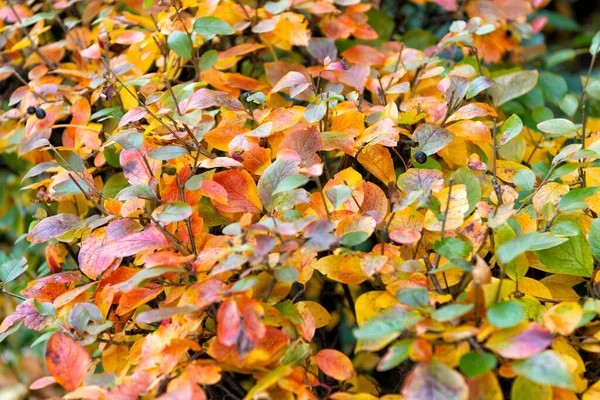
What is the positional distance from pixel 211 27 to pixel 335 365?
0.65 m

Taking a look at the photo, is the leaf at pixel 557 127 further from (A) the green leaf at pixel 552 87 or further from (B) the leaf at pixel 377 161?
(A) the green leaf at pixel 552 87

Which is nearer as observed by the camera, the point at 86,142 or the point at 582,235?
the point at 582,235

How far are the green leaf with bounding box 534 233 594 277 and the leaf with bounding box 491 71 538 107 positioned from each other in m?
0.43

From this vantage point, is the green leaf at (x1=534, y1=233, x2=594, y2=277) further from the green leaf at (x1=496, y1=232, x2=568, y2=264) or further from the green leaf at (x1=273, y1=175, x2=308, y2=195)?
the green leaf at (x1=273, y1=175, x2=308, y2=195)

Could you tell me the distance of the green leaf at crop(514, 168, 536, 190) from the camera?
0.93 meters

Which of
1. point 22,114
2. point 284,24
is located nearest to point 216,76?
point 284,24

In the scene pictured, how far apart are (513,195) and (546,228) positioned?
70mm

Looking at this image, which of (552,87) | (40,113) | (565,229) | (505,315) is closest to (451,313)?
(505,315)

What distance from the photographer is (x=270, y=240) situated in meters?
0.72

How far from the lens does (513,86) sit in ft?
4.07

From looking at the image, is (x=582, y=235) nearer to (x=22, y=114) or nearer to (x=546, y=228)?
(x=546, y=228)

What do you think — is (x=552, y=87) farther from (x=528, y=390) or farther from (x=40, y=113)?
(x=40, y=113)

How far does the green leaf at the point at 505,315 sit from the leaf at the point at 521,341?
0.05 feet

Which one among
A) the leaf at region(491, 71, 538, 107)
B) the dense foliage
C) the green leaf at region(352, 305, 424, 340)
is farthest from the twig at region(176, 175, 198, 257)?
the leaf at region(491, 71, 538, 107)
